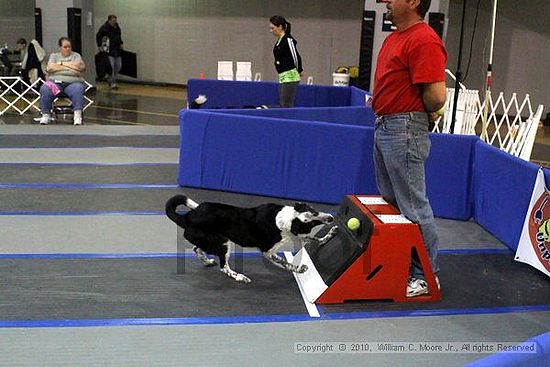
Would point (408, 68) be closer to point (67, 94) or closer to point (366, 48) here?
point (366, 48)

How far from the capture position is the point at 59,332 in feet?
9.77

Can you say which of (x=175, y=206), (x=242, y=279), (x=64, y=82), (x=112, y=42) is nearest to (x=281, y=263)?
(x=242, y=279)

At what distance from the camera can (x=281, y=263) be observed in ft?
11.8

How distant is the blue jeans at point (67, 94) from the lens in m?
9.41

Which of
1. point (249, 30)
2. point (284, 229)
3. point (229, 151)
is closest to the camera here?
point (284, 229)

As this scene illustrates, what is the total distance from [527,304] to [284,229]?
151 cm

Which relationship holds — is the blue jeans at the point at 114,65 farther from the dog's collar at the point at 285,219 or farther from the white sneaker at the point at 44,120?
the dog's collar at the point at 285,219

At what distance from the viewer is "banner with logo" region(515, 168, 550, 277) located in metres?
3.87

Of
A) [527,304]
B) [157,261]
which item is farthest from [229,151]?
[527,304]

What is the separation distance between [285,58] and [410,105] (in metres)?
4.77

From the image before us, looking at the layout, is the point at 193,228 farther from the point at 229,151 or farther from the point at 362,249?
the point at 229,151

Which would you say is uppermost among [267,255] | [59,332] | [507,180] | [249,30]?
[249,30]

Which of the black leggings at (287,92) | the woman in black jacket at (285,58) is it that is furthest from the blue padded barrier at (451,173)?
the black leggings at (287,92)

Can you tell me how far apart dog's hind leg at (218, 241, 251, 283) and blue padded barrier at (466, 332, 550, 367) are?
2515mm
